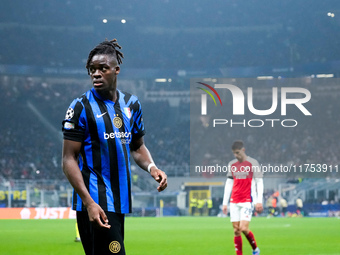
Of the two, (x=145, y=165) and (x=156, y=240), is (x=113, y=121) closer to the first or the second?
(x=145, y=165)

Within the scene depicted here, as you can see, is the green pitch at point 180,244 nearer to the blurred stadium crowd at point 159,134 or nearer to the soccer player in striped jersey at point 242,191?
the soccer player in striped jersey at point 242,191

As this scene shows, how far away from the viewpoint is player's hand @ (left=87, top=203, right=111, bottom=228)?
3.48 metres

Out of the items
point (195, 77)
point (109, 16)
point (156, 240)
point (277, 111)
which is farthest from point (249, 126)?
point (156, 240)

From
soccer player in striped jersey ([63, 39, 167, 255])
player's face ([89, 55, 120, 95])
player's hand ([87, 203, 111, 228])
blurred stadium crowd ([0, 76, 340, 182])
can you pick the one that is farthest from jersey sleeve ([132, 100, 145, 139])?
blurred stadium crowd ([0, 76, 340, 182])

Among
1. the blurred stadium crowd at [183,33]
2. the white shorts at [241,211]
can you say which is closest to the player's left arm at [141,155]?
the white shorts at [241,211]

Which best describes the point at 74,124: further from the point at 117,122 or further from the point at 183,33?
the point at 183,33

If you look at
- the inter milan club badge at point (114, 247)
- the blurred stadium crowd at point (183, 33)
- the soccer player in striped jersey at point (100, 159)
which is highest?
the blurred stadium crowd at point (183, 33)

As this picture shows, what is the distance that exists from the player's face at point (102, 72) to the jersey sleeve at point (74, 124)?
0.72 ft

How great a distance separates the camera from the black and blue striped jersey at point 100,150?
12.1 feet

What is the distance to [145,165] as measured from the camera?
409 cm

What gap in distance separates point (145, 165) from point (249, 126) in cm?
4478

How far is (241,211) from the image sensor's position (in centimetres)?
985

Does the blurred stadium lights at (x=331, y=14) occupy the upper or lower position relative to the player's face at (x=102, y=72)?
upper

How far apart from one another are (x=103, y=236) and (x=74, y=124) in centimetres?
75
